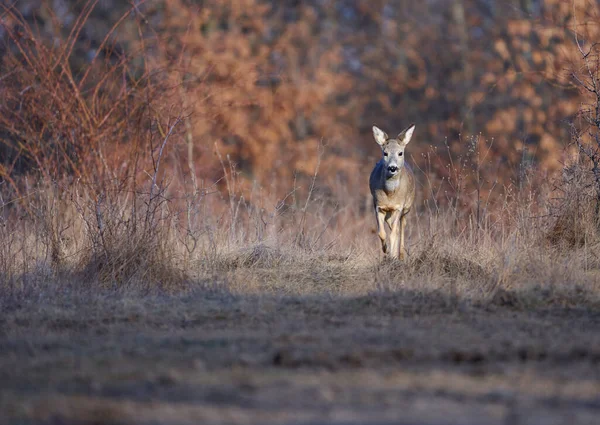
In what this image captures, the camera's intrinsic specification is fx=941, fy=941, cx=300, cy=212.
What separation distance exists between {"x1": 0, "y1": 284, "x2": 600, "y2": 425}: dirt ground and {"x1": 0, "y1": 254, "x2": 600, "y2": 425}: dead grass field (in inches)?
0.5

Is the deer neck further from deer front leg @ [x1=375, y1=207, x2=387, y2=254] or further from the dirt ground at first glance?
the dirt ground

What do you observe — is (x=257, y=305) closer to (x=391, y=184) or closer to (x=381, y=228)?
(x=381, y=228)

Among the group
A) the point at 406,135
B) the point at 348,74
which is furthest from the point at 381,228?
the point at 348,74

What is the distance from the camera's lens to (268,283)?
9.75m

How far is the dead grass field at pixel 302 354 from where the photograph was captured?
4.89m

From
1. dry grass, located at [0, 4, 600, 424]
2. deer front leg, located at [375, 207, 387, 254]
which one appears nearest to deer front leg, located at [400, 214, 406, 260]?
deer front leg, located at [375, 207, 387, 254]

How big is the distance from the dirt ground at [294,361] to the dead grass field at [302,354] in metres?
0.01

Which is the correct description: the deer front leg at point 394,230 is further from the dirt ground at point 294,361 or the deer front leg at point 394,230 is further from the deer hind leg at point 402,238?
the dirt ground at point 294,361

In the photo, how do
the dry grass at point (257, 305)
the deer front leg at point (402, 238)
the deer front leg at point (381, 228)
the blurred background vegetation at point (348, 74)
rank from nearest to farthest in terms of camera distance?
the dry grass at point (257, 305), the deer front leg at point (402, 238), the deer front leg at point (381, 228), the blurred background vegetation at point (348, 74)

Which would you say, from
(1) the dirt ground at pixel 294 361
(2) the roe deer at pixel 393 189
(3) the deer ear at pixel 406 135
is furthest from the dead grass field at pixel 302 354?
(3) the deer ear at pixel 406 135

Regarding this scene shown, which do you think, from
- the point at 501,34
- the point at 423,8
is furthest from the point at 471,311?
the point at 423,8

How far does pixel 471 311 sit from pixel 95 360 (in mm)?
3370

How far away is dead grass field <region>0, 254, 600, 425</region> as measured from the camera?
16.0ft

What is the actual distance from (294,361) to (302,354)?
19 centimetres
